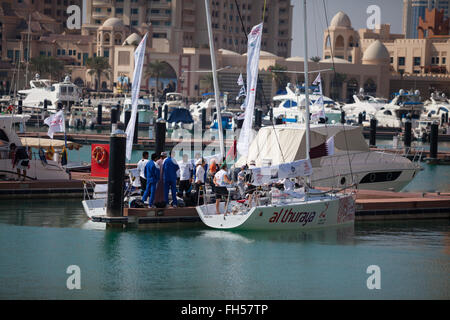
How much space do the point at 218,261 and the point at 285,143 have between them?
843cm

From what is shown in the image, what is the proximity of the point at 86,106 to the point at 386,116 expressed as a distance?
90.6 feet

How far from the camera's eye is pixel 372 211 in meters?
26.7

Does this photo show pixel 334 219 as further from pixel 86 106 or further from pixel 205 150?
pixel 86 106

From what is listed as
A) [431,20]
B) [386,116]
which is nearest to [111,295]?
[386,116]

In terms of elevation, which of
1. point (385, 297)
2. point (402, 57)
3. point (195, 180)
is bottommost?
point (385, 297)

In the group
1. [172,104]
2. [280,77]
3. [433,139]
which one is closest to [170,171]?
[433,139]

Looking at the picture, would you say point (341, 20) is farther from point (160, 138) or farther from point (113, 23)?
point (160, 138)

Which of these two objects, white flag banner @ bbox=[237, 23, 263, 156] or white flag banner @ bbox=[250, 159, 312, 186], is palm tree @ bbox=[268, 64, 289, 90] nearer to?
white flag banner @ bbox=[237, 23, 263, 156]

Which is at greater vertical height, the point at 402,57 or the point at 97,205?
the point at 402,57

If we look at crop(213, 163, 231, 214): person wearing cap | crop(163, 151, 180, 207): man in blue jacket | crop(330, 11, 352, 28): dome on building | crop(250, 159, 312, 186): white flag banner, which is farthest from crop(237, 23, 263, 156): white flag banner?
crop(330, 11, 352, 28): dome on building

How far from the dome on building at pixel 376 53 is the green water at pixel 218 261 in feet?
348

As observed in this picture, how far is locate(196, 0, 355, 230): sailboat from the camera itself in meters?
23.5

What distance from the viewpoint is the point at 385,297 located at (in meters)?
18.5

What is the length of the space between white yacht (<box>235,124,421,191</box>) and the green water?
3.57 meters
